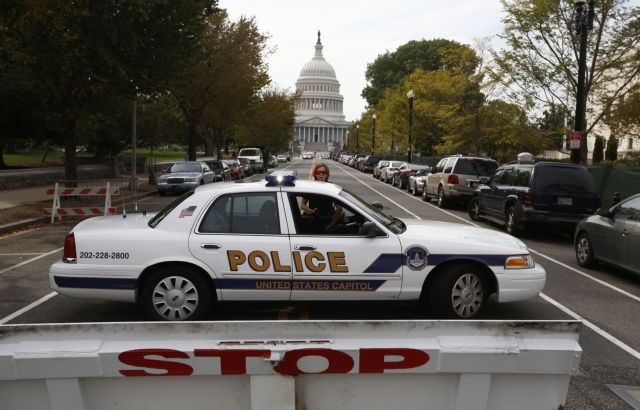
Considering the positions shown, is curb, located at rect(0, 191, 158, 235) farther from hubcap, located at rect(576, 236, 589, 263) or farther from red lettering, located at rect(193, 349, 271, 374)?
red lettering, located at rect(193, 349, 271, 374)

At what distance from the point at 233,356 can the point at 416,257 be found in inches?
143

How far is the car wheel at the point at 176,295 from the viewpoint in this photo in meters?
6.11

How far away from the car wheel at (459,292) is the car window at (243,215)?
1824 mm

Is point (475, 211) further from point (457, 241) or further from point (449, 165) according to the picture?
point (457, 241)

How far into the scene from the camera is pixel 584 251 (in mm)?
10523

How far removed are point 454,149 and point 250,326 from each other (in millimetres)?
34484

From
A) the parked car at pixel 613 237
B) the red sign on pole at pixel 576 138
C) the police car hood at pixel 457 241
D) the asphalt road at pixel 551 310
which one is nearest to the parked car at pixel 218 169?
the red sign on pole at pixel 576 138

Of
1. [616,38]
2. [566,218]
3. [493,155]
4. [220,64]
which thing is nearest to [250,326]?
[566,218]

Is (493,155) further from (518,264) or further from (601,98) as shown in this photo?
(518,264)

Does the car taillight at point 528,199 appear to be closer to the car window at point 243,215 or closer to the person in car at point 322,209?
the person in car at point 322,209

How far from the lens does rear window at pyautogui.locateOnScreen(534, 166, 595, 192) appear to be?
13.8m

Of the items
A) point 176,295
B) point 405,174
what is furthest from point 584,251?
point 405,174

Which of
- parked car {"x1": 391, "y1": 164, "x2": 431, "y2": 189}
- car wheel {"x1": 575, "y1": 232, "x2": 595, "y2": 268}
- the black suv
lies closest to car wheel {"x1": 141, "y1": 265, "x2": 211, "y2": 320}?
car wheel {"x1": 575, "y1": 232, "x2": 595, "y2": 268}

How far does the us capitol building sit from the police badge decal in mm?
174110
